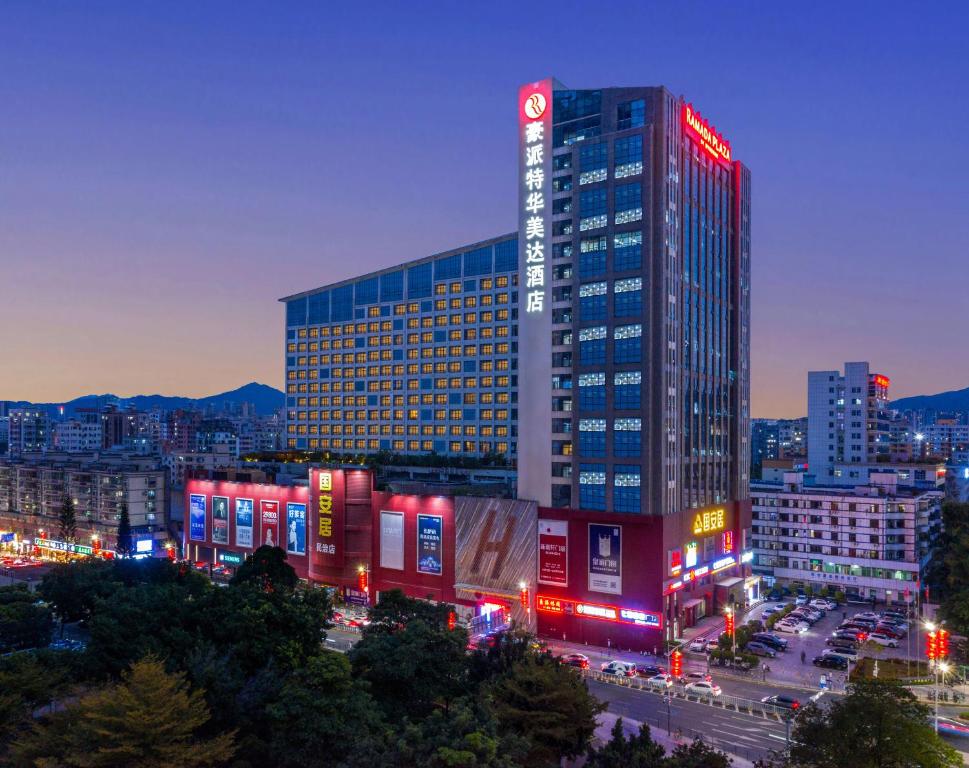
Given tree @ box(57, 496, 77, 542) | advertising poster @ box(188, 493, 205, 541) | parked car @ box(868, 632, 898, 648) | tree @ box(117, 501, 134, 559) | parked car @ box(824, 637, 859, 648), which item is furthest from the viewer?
tree @ box(57, 496, 77, 542)

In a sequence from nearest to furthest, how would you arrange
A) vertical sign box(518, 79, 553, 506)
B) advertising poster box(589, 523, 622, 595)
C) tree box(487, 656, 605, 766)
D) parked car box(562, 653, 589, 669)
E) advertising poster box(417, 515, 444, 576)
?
tree box(487, 656, 605, 766)
parked car box(562, 653, 589, 669)
advertising poster box(589, 523, 622, 595)
vertical sign box(518, 79, 553, 506)
advertising poster box(417, 515, 444, 576)

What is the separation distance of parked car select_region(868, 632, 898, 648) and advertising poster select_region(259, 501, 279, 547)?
253 ft

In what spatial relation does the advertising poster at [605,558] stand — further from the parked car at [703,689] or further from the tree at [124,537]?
the tree at [124,537]

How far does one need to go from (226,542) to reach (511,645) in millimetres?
77837

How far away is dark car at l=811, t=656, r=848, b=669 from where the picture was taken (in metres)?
72.1

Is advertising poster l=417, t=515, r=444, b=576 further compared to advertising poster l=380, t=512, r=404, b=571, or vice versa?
advertising poster l=380, t=512, r=404, b=571

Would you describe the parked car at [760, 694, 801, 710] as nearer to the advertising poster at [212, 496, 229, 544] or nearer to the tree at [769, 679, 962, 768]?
the tree at [769, 679, 962, 768]

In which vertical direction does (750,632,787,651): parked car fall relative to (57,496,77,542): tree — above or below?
below

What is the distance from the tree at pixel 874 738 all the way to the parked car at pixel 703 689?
2680 cm

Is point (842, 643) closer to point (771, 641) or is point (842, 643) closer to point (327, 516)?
point (771, 641)

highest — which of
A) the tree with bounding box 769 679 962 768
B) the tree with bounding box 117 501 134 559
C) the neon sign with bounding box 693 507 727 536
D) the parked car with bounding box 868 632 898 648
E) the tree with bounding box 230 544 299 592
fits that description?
the neon sign with bounding box 693 507 727 536

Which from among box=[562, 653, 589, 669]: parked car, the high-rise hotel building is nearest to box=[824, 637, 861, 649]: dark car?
the high-rise hotel building

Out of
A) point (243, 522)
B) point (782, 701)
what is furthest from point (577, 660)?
point (243, 522)

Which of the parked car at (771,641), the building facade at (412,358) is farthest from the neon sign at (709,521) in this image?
the building facade at (412,358)
